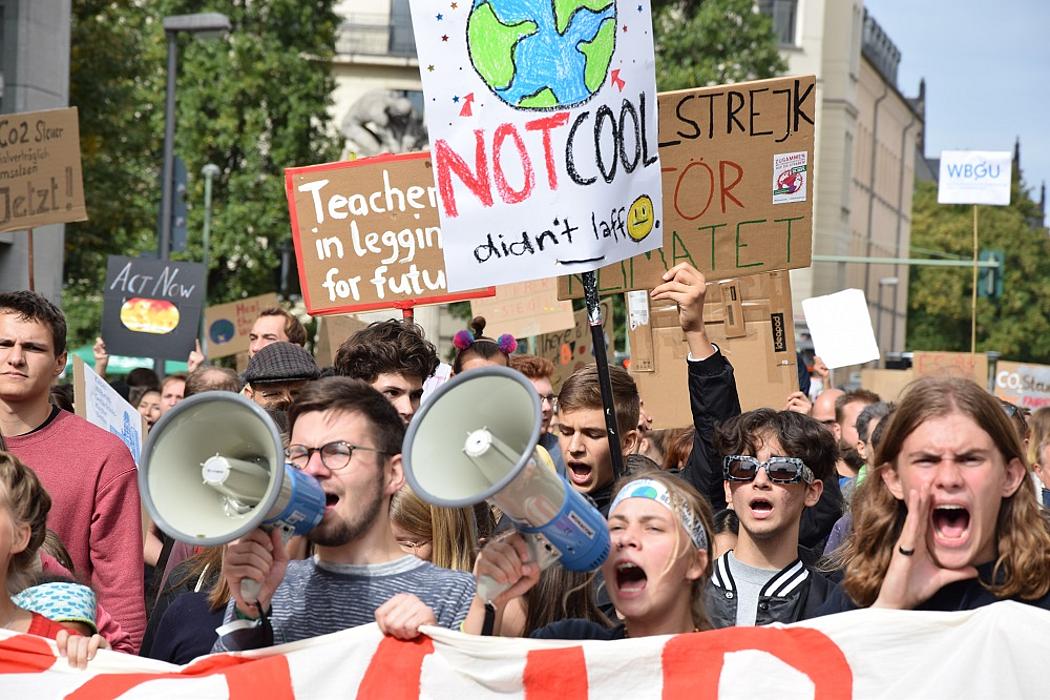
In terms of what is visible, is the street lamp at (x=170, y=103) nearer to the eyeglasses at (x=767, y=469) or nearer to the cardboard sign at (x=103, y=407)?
the cardboard sign at (x=103, y=407)

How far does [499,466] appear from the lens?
3.07 m

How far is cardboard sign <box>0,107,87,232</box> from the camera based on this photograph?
8234mm

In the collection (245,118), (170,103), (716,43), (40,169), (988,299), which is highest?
(716,43)

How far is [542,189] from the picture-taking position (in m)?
4.55

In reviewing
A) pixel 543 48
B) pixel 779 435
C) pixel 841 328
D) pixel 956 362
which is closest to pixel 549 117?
pixel 543 48

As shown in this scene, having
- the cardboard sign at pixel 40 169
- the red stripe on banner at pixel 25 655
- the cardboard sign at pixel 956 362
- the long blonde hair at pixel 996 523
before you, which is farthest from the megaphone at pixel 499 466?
Answer: the cardboard sign at pixel 956 362

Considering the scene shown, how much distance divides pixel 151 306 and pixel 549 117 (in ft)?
22.3

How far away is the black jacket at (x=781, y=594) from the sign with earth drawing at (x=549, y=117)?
92cm

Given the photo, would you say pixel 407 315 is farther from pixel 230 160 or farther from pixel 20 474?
pixel 230 160

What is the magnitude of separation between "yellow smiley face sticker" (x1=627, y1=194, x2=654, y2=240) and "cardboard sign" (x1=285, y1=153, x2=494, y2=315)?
227 centimetres

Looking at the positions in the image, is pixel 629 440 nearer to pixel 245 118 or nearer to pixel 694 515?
pixel 694 515

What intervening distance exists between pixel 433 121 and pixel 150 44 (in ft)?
92.1

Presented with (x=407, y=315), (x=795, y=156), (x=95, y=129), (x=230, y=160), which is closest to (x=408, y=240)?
(x=407, y=315)

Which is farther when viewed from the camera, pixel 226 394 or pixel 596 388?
pixel 596 388
